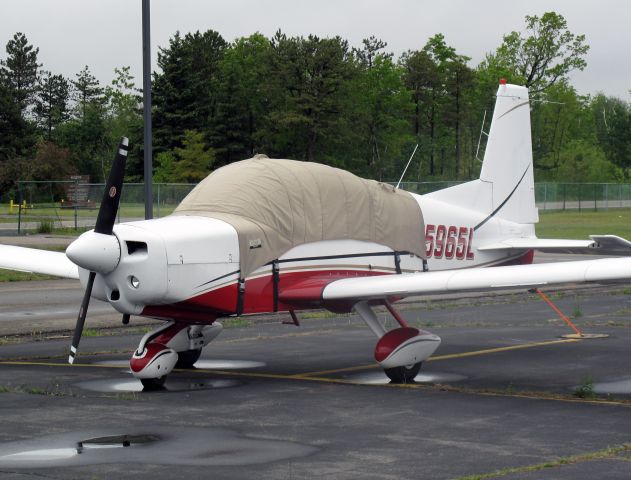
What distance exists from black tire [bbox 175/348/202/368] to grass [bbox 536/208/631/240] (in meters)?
33.2

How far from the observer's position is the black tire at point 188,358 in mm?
13320

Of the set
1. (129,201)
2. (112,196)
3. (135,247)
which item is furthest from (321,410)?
(129,201)

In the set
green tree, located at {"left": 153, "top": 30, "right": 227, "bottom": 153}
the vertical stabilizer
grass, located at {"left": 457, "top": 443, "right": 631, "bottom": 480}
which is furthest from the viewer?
green tree, located at {"left": 153, "top": 30, "right": 227, "bottom": 153}

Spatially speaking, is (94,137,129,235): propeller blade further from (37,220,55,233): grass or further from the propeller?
(37,220,55,233): grass

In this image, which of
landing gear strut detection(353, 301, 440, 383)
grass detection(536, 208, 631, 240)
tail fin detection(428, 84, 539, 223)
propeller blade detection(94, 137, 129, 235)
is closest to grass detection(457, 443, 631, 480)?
landing gear strut detection(353, 301, 440, 383)

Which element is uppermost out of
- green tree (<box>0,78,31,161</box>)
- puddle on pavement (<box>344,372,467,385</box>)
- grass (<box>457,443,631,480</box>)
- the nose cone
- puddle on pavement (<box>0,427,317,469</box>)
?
green tree (<box>0,78,31,161</box>)

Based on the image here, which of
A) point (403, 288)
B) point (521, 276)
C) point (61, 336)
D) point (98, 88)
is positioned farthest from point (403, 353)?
point (98, 88)

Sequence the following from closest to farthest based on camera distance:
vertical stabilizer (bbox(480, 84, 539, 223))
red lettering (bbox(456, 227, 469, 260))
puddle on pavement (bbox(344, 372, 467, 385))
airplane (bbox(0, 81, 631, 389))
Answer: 1. airplane (bbox(0, 81, 631, 389))
2. puddle on pavement (bbox(344, 372, 467, 385))
3. red lettering (bbox(456, 227, 469, 260))
4. vertical stabilizer (bbox(480, 84, 539, 223))

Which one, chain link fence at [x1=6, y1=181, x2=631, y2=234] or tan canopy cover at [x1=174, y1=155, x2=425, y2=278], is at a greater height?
tan canopy cover at [x1=174, y1=155, x2=425, y2=278]

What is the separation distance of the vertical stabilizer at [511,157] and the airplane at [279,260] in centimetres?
154

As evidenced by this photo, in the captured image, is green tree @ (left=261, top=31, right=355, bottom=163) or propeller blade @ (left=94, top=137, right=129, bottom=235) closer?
propeller blade @ (left=94, top=137, right=129, bottom=235)

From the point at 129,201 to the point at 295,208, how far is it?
141 ft

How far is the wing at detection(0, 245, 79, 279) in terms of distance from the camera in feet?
48.1

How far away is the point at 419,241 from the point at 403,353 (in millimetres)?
2292
